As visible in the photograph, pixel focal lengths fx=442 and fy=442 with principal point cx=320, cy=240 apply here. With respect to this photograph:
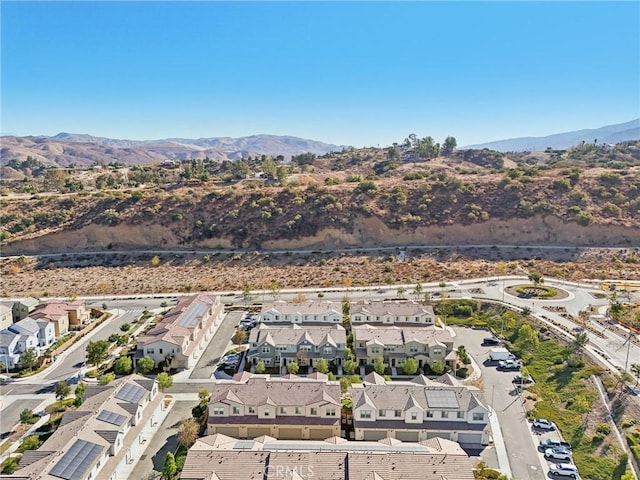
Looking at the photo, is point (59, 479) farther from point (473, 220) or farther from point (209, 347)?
point (473, 220)

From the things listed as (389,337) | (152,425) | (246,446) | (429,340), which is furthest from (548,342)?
(152,425)

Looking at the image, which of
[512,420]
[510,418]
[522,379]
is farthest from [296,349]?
[522,379]

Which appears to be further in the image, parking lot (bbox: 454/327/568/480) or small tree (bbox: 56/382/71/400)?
small tree (bbox: 56/382/71/400)

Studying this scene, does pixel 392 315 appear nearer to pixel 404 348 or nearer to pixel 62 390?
pixel 404 348

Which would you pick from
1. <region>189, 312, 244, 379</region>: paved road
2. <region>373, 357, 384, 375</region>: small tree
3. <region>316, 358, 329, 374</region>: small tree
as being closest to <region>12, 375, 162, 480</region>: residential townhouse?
<region>189, 312, 244, 379</region>: paved road

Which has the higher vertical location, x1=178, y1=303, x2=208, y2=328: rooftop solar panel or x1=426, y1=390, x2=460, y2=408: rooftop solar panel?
x1=178, y1=303, x2=208, y2=328: rooftop solar panel

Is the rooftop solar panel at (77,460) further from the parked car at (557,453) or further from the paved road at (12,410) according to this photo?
the parked car at (557,453)

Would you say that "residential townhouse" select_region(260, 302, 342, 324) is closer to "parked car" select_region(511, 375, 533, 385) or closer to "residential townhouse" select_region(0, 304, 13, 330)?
"parked car" select_region(511, 375, 533, 385)
